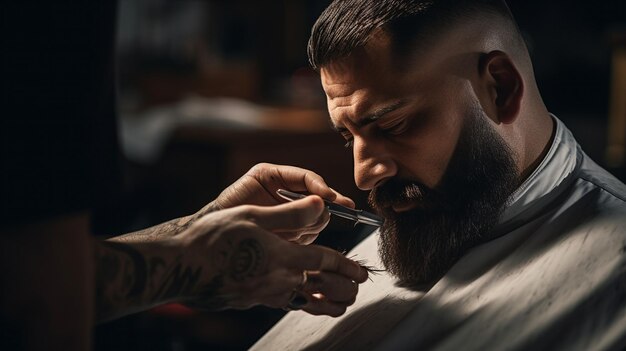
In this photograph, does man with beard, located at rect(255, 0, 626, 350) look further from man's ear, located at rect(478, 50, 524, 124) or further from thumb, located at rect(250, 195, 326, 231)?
thumb, located at rect(250, 195, 326, 231)

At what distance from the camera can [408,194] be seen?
4.62 feet

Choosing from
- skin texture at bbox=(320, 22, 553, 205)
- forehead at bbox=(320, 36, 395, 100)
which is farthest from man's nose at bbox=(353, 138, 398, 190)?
forehead at bbox=(320, 36, 395, 100)

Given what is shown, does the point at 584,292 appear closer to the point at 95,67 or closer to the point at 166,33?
the point at 95,67

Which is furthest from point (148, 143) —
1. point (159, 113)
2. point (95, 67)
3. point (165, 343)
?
point (95, 67)

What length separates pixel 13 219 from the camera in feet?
3.29

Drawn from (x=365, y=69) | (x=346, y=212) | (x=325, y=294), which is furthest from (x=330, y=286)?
(x=365, y=69)

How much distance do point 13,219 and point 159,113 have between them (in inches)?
158

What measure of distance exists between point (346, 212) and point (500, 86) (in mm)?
382

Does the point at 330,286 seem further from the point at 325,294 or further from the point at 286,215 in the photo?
the point at 286,215

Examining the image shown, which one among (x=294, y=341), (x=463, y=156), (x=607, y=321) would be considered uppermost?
(x=463, y=156)

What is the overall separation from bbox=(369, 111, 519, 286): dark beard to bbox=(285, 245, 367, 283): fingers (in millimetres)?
147

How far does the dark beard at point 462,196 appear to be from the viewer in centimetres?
141

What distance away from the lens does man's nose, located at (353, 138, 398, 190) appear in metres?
1.40

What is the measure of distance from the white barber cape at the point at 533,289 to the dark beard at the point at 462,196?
32mm
